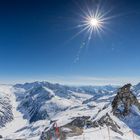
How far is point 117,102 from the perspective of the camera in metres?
15.8

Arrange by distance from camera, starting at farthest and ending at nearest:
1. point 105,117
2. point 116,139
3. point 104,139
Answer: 1. point 105,117
2. point 116,139
3. point 104,139

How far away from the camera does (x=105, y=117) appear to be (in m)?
76.4

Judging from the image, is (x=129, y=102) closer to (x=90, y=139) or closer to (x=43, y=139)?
(x=90, y=139)

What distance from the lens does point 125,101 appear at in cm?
1573

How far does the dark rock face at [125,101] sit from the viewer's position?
1569cm

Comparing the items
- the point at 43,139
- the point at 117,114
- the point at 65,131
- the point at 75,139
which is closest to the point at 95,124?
the point at 65,131

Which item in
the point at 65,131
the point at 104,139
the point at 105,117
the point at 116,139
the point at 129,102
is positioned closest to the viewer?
the point at 129,102

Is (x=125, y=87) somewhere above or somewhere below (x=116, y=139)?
above

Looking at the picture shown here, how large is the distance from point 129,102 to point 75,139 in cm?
2917

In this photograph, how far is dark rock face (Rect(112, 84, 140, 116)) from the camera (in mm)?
15688

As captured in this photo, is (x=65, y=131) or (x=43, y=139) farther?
(x=43, y=139)

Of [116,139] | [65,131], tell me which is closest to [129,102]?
[116,139]

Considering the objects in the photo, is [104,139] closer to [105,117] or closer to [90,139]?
[90,139]

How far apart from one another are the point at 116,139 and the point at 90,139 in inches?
196
